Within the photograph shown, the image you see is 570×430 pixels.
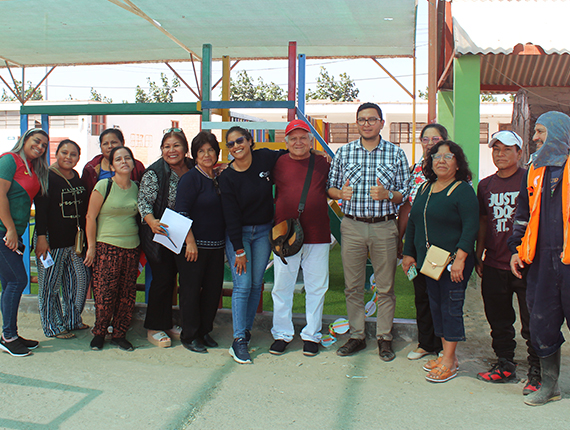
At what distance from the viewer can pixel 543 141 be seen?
293cm

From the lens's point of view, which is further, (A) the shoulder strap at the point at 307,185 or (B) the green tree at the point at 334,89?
(B) the green tree at the point at 334,89

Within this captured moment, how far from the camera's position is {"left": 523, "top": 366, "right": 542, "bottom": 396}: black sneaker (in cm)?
301

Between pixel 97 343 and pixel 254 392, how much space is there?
1501 millimetres

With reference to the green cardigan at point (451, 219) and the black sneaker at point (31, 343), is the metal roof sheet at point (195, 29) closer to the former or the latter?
the green cardigan at point (451, 219)

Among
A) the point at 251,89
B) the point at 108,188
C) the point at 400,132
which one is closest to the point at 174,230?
the point at 108,188

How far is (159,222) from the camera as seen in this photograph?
11.9 feet

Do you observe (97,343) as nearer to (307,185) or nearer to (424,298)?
(307,185)

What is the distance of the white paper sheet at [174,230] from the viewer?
140 inches

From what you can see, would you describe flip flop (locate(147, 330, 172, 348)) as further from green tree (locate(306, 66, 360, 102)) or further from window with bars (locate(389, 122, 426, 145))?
green tree (locate(306, 66, 360, 102))

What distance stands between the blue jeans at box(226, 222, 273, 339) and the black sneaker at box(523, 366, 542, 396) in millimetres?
1953

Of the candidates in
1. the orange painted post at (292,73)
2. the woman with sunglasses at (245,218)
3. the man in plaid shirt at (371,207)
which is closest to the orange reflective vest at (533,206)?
the man in plaid shirt at (371,207)

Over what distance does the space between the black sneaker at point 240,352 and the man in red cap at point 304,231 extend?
0.79 feet

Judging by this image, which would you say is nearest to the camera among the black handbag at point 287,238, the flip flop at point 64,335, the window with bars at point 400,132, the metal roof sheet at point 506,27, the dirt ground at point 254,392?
the dirt ground at point 254,392

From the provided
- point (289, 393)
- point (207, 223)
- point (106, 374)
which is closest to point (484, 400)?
point (289, 393)
